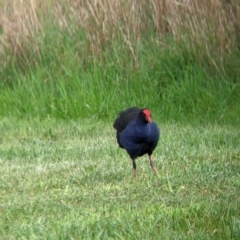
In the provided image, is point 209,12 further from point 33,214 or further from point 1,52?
point 33,214

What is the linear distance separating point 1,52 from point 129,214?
17.8 feet

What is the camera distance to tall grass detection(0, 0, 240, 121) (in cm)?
970

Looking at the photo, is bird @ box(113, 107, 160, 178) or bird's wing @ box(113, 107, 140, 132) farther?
bird's wing @ box(113, 107, 140, 132)

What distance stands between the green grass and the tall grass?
41 cm

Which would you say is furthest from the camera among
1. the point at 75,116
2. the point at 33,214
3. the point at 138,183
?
the point at 75,116

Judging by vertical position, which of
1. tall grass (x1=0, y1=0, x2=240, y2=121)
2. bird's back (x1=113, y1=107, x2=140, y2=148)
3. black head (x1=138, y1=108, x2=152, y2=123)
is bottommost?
tall grass (x1=0, y1=0, x2=240, y2=121)

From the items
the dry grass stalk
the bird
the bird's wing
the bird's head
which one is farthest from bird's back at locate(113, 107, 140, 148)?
the dry grass stalk

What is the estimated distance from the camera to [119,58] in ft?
33.5

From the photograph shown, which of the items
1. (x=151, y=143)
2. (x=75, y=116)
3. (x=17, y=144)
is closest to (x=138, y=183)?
(x=151, y=143)

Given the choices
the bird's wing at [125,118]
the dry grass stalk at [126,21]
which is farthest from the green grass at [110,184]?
the dry grass stalk at [126,21]

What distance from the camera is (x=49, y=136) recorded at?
8.94 meters

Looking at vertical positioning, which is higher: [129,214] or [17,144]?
[129,214]

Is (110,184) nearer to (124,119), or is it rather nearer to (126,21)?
(124,119)

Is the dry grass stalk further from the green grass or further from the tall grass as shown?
the green grass
